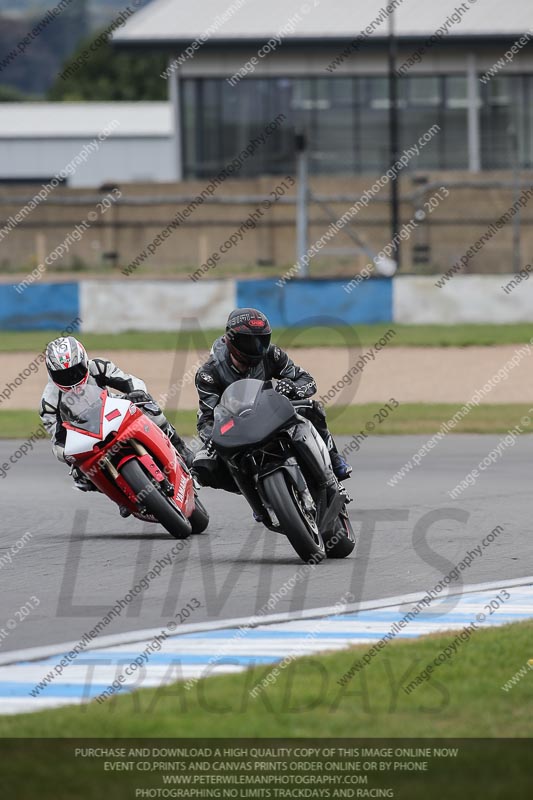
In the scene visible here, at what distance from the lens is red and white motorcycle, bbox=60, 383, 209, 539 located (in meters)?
9.39

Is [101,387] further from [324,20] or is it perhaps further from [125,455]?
[324,20]

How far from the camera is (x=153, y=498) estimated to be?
9.41 metres

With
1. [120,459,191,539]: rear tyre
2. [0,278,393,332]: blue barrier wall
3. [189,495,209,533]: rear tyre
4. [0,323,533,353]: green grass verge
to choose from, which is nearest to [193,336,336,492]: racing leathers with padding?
[120,459,191,539]: rear tyre

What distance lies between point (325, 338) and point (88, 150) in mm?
42635

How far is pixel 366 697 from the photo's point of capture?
5.79 m

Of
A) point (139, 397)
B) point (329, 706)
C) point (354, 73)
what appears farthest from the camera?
point (354, 73)

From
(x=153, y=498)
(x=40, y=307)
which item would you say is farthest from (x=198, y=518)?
(x=40, y=307)

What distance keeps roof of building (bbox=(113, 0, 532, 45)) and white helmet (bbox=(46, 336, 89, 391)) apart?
37.8m

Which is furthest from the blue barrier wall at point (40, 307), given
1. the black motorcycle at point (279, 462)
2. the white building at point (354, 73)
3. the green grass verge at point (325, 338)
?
the white building at point (354, 73)

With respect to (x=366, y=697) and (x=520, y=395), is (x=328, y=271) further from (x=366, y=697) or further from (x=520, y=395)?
(x=366, y=697)

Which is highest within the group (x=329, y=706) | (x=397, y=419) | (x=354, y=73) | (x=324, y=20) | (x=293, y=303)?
(x=329, y=706)

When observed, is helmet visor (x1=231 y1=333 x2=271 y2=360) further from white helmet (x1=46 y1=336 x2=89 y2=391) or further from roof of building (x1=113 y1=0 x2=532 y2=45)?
roof of building (x1=113 y1=0 x2=532 y2=45)
